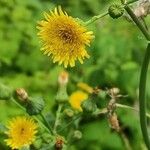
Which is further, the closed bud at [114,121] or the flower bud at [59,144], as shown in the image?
the closed bud at [114,121]

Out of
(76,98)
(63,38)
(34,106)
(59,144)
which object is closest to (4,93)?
(34,106)

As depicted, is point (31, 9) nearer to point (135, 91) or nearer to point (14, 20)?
point (14, 20)

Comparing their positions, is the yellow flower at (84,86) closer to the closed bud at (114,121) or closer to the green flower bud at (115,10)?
the closed bud at (114,121)

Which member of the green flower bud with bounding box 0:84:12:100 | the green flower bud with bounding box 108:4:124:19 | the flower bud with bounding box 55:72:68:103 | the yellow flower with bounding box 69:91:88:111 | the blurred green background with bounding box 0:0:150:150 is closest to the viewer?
the green flower bud with bounding box 108:4:124:19

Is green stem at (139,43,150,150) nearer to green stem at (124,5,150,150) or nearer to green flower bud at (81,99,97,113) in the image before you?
green stem at (124,5,150,150)

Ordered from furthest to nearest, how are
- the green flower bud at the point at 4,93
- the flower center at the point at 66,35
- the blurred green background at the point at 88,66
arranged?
the blurred green background at the point at 88,66 < the green flower bud at the point at 4,93 < the flower center at the point at 66,35

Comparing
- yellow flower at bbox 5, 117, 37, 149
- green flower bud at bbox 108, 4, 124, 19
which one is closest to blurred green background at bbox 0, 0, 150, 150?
yellow flower at bbox 5, 117, 37, 149

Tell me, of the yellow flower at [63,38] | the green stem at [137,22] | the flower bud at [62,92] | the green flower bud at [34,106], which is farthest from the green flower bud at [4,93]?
the green stem at [137,22]
